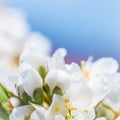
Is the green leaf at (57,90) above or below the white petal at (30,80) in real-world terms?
below

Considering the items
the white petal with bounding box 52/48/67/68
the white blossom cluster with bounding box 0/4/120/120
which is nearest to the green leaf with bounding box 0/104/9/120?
the white blossom cluster with bounding box 0/4/120/120

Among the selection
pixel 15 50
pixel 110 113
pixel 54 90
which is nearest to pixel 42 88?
pixel 54 90

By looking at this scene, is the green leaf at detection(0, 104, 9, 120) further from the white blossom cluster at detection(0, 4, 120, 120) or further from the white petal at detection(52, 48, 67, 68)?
the white petal at detection(52, 48, 67, 68)

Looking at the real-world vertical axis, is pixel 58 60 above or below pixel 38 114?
above

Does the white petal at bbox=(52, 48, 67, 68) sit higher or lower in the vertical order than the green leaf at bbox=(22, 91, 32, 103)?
higher

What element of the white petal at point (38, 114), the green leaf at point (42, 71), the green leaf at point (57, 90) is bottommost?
the white petal at point (38, 114)

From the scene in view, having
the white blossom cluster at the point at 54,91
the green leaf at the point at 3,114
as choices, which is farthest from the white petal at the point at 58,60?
the green leaf at the point at 3,114

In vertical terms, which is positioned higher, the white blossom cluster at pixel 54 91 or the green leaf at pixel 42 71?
the green leaf at pixel 42 71

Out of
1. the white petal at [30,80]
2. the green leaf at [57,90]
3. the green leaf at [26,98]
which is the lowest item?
the green leaf at [26,98]

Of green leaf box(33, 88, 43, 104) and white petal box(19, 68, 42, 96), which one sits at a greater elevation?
white petal box(19, 68, 42, 96)

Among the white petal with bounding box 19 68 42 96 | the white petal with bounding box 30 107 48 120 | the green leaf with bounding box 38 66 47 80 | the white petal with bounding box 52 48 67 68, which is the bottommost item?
the white petal with bounding box 30 107 48 120

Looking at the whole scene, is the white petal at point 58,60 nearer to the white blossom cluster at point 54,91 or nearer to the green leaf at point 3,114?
the white blossom cluster at point 54,91
